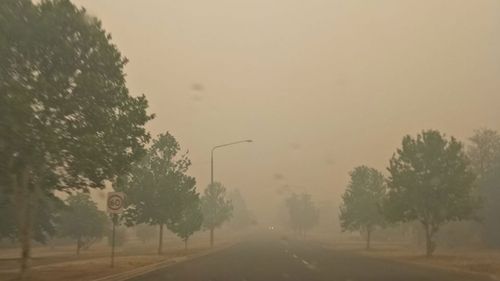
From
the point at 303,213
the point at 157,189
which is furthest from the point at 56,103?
the point at 303,213

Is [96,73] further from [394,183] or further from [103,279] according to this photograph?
[394,183]

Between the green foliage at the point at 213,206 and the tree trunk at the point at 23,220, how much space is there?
43452 mm

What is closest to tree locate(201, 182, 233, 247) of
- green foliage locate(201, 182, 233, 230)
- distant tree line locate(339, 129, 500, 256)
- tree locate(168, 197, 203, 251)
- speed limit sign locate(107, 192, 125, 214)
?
green foliage locate(201, 182, 233, 230)

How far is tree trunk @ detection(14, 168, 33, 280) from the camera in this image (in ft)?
63.0

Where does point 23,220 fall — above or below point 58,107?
below

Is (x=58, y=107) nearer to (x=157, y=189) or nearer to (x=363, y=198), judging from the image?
(x=157, y=189)

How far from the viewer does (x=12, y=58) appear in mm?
19641

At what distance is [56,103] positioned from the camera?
20.0 meters

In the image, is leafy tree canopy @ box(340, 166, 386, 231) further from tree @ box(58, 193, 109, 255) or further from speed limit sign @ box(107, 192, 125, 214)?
speed limit sign @ box(107, 192, 125, 214)

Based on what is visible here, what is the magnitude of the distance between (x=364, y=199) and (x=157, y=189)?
25.0m

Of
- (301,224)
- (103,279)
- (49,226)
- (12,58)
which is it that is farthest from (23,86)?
(301,224)

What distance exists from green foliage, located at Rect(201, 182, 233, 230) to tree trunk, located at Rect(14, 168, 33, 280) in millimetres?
43452

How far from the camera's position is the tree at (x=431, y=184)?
38938 millimetres

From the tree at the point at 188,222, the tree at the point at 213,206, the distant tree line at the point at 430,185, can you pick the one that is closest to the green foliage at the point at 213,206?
the tree at the point at 213,206
